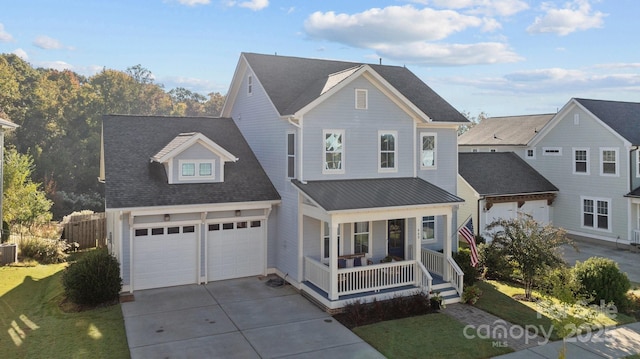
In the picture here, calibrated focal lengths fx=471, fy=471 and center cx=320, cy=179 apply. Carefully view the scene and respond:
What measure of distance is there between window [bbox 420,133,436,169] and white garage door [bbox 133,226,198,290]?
9.68 meters

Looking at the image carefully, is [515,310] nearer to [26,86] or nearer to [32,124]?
[32,124]

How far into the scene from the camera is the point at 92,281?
14.3 meters

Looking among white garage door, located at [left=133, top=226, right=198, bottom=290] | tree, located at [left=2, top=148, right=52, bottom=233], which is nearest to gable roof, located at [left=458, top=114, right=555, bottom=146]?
white garage door, located at [left=133, top=226, right=198, bottom=290]

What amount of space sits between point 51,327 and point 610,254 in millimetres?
23651

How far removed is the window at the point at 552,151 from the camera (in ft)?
90.8

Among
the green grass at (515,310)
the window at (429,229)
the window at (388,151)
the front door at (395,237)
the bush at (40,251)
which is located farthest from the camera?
the bush at (40,251)

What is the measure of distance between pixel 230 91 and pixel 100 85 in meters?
40.1

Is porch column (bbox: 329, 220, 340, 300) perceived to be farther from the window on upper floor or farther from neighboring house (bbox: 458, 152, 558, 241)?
neighboring house (bbox: 458, 152, 558, 241)

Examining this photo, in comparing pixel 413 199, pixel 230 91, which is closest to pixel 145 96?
pixel 230 91

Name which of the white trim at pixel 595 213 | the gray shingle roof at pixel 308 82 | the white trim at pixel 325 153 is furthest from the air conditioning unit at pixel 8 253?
the white trim at pixel 595 213

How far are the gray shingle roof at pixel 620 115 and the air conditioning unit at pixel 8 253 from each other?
28671mm

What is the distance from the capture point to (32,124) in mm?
46875

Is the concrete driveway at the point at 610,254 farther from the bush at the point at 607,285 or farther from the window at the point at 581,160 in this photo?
the bush at the point at 607,285

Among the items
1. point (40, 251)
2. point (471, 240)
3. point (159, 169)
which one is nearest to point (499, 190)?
point (471, 240)
